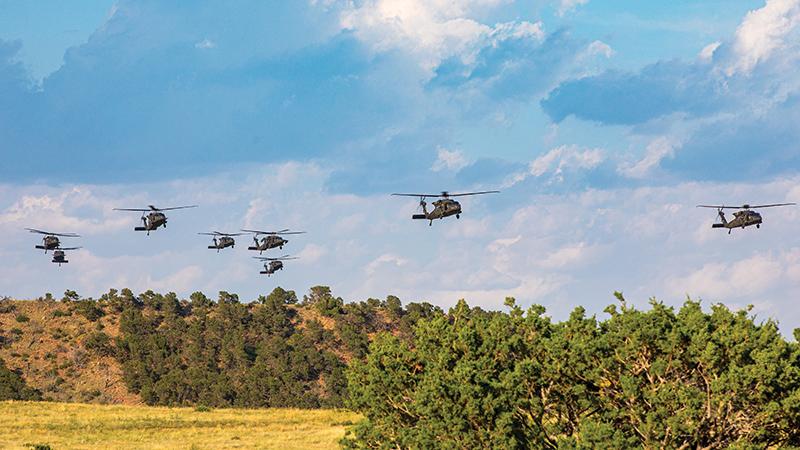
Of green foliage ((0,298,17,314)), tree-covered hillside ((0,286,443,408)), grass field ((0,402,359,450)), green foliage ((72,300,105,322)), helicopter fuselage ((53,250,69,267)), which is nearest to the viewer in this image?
grass field ((0,402,359,450))

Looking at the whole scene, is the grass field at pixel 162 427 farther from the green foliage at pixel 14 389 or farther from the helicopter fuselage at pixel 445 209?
the green foliage at pixel 14 389

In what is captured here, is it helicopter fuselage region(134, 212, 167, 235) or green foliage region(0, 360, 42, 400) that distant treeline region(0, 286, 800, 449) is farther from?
green foliage region(0, 360, 42, 400)

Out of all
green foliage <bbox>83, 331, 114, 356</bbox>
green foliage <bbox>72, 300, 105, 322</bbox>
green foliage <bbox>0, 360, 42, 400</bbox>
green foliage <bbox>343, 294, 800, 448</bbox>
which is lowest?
green foliage <bbox>343, 294, 800, 448</bbox>

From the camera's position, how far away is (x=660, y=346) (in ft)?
143

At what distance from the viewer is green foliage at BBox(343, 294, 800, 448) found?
1649 inches

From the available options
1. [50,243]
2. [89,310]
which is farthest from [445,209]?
[89,310]

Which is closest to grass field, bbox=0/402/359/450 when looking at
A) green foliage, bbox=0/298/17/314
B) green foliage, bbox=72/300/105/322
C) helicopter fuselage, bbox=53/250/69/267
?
helicopter fuselage, bbox=53/250/69/267

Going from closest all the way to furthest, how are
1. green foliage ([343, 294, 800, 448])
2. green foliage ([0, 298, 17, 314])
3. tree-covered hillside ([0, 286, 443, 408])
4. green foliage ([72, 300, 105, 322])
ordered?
green foliage ([343, 294, 800, 448]) → tree-covered hillside ([0, 286, 443, 408]) → green foliage ([72, 300, 105, 322]) → green foliage ([0, 298, 17, 314])

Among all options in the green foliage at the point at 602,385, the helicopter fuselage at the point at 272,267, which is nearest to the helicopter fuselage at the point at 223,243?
the helicopter fuselage at the point at 272,267

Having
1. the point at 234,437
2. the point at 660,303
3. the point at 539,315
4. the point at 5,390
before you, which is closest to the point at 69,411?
the point at 234,437

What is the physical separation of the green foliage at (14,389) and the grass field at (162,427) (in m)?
29.1

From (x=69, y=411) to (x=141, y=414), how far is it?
6.32 meters

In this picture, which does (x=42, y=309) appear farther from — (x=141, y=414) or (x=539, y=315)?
(x=539, y=315)

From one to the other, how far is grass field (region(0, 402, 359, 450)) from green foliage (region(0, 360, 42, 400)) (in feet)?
95.6
